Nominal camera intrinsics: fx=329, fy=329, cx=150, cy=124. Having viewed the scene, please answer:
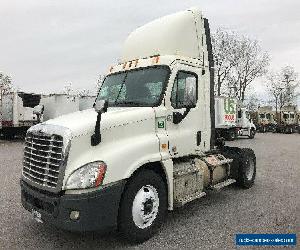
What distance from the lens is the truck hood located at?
4801mm

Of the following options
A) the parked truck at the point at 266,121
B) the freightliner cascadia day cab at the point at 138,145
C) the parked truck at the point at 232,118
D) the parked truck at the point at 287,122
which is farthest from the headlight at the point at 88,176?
the parked truck at the point at 266,121

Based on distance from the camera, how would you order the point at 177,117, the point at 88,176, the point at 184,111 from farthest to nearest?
the point at 184,111 → the point at 177,117 → the point at 88,176

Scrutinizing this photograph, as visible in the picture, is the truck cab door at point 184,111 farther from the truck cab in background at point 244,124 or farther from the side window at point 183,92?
the truck cab in background at point 244,124

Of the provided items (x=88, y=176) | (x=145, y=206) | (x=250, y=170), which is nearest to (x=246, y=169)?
A: (x=250, y=170)

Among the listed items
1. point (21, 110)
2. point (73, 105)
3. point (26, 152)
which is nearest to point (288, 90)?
point (73, 105)

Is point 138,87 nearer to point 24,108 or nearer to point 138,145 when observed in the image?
point 138,145

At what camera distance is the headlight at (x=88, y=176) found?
454cm

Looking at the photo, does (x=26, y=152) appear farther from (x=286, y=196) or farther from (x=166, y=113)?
(x=286, y=196)

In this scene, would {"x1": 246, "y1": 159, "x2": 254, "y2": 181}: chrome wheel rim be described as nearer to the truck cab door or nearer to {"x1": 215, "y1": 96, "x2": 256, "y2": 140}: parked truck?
the truck cab door

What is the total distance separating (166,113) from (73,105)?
2163 cm

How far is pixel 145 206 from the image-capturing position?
5215mm

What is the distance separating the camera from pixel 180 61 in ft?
20.5

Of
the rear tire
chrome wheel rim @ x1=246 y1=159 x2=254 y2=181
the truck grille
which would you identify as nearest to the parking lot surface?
the rear tire

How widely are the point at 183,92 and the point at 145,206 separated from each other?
7.07ft
